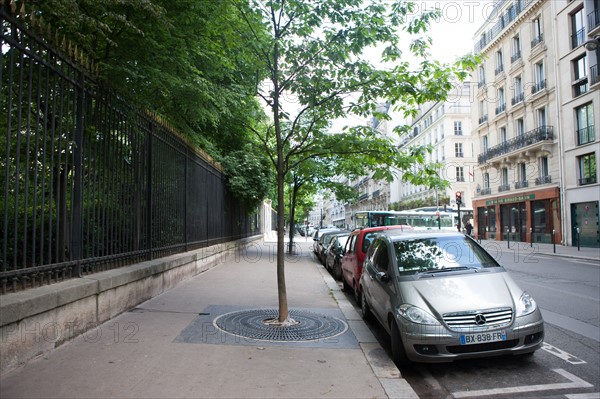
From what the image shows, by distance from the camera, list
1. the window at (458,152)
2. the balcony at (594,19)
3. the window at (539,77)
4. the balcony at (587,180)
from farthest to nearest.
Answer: the window at (458,152), the window at (539,77), the balcony at (587,180), the balcony at (594,19)

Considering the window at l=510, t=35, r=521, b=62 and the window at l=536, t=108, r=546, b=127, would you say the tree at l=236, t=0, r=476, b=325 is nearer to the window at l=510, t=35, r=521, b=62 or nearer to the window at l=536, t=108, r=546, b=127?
the window at l=536, t=108, r=546, b=127

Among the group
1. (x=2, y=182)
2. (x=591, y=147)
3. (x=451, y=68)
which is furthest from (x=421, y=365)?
(x=591, y=147)

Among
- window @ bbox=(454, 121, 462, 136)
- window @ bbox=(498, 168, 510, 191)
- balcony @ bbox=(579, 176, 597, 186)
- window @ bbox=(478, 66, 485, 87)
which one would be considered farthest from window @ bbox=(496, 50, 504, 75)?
window @ bbox=(454, 121, 462, 136)

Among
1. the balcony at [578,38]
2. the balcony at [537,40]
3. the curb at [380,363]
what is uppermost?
the balcony at [537,40]

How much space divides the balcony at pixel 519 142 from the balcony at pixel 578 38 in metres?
5.74

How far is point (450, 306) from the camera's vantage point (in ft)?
15.3

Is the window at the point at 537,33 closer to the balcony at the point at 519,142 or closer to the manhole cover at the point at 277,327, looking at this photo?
the balcony at the point at 519,142

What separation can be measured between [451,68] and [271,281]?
6.81m

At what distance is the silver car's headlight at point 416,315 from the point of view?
461 cm

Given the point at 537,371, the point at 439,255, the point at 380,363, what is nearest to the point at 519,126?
the point at 439,255

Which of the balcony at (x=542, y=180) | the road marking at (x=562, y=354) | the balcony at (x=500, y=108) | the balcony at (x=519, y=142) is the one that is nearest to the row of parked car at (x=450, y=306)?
the road marking at (x=562, y=354)

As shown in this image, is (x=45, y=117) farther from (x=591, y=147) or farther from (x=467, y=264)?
(x=591, y=147)

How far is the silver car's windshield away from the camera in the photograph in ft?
18.5

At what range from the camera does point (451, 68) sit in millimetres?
6352
